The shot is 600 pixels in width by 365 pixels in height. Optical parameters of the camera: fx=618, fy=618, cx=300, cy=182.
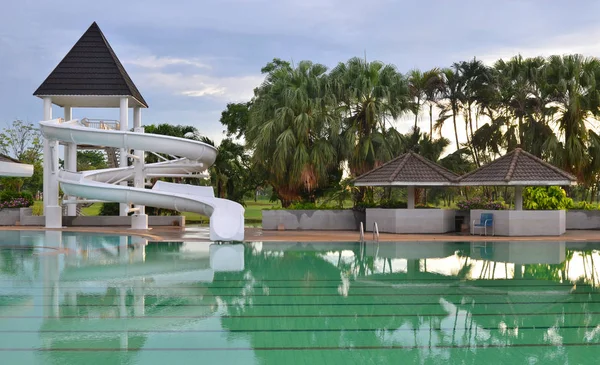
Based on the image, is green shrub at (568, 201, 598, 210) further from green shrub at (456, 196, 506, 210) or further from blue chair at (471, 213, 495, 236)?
blue chair at (471, 213, 495, 236)

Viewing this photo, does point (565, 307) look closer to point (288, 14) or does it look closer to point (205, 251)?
point (205, 251)

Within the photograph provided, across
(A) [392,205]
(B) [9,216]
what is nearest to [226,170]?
(B) [9,216]

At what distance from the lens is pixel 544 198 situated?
80.7 feet

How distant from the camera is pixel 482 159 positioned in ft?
104

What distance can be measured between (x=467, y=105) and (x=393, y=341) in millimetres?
26163

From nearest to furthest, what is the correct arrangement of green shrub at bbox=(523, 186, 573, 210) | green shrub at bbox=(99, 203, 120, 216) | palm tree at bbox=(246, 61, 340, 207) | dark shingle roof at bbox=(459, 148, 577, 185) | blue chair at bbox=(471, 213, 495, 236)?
dark shingle roof at bbox=(459, 148, 577, 185)
blue chair at bbox=(471, 213, 495, 236)
green shrub at bbox=(523, 186, 573, 210)
palm tree at bbox=(246, 61, 340, 207)
green shrub at bbox=(99, 203, 120, 216)

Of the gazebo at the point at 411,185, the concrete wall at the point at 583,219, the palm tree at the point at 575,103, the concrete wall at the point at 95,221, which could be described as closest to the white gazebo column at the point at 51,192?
the concrete wall at the point at 95,221

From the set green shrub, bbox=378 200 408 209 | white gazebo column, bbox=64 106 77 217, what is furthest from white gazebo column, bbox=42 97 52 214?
green shrub, bbox=378 200 408 209

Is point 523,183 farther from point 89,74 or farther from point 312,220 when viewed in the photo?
point 89,74

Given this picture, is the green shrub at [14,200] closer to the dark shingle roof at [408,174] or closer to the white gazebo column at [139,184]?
the white gazebo column at [139,184]

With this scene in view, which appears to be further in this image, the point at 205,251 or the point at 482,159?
the point at 482,159

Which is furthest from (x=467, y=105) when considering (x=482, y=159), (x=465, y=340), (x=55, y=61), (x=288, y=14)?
(x=465, y=340)

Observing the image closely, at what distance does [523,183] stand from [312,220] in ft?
28.4

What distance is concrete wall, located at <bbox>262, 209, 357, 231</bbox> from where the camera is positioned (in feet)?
84.7
